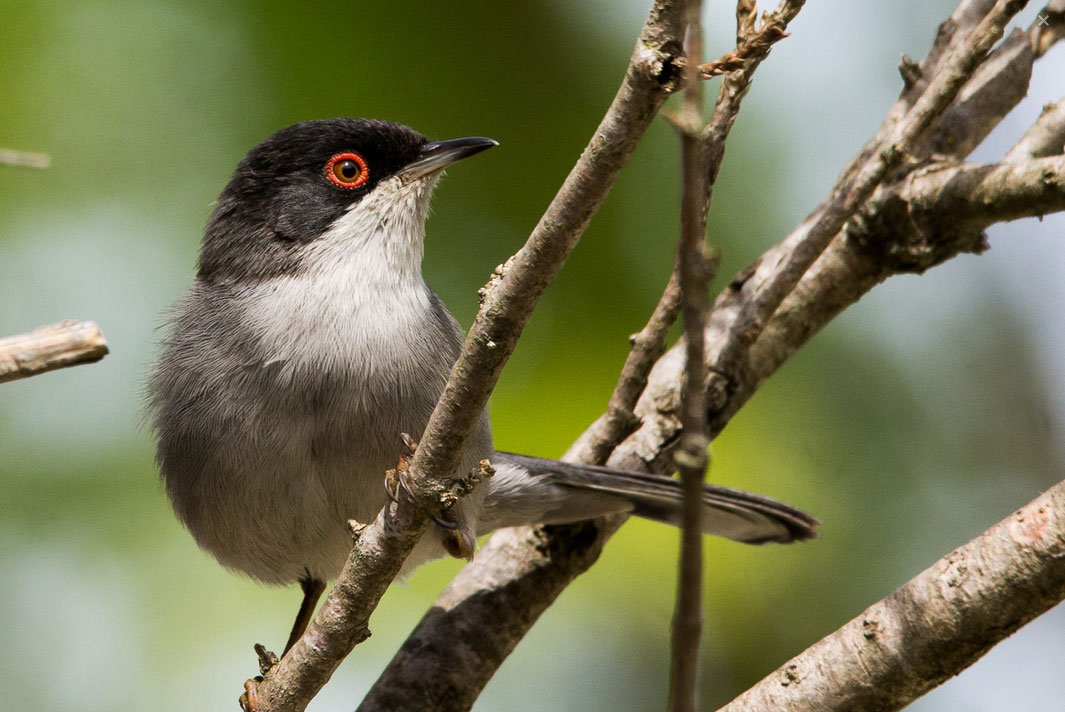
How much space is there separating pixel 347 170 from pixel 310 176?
17cm

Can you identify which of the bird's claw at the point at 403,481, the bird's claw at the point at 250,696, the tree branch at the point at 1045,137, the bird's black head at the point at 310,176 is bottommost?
the bird's claw at the point at 250,696

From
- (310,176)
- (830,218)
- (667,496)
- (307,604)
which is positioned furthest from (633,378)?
(307,604)

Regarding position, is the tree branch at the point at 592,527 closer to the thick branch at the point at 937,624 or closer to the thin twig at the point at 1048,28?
the thin twig at the point at 1048,28

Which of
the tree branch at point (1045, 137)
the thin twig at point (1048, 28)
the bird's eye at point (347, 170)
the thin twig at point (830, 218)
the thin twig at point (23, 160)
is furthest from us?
the thin twig at point (1048, 28)

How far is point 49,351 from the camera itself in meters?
2.84

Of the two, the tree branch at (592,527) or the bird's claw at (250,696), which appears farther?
the tree branch at (592,527)

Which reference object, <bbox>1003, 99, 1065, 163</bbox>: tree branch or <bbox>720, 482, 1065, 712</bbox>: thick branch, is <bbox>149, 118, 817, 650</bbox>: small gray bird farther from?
<bbox>1003, 99, 1065, 163</bbox>: tree branch

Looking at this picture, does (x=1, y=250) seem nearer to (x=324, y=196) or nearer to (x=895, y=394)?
(x=324, y=196)

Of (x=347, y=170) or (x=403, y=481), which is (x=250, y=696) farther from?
(x=347, y=170)

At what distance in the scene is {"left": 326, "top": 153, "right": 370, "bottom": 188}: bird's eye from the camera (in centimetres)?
498

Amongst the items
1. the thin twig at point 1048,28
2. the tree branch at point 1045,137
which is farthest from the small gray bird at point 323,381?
the thin twig at point 1048,28

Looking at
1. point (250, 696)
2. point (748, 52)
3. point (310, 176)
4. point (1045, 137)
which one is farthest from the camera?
point (310, 176)

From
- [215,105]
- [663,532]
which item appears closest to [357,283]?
[663,532]

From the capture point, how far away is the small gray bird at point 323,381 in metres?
4.20
